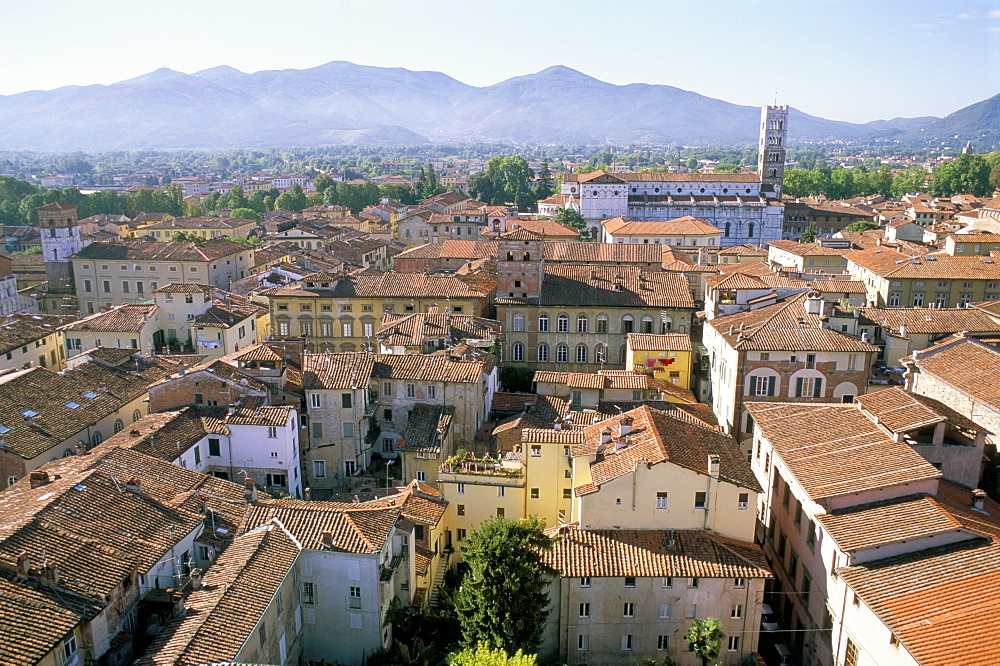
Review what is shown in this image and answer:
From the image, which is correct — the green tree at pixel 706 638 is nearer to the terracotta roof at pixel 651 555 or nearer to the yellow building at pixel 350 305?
the terracotta roof at pixel 651 555

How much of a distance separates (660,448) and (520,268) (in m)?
29.8

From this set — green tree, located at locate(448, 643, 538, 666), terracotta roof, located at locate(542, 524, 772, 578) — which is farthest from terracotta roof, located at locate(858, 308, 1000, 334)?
green tree, located at locate(448, 643, 538, 666)

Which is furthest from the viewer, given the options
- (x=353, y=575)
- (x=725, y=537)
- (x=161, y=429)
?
(x=161, y=429)

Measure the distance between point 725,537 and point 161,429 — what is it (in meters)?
23.5

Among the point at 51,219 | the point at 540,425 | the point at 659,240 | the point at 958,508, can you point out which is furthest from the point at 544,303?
the point at 51,219

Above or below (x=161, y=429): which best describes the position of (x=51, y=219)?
above

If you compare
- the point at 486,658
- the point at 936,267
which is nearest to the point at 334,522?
the point at 486,658

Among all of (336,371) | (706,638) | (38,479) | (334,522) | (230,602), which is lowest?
(706,638)

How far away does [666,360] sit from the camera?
147ft

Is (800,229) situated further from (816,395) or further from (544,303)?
(816,395)

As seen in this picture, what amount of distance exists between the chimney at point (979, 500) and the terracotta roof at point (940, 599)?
171 inches

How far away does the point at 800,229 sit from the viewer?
422ft

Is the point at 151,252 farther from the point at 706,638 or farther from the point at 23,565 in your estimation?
the point at 706,638

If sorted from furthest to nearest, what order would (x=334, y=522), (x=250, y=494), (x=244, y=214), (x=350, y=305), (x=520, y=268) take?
(x=244, y=214)
(x=350, y=305)
(x=520, y=268)
(x=250, y=494)
(x=334, y=522)
